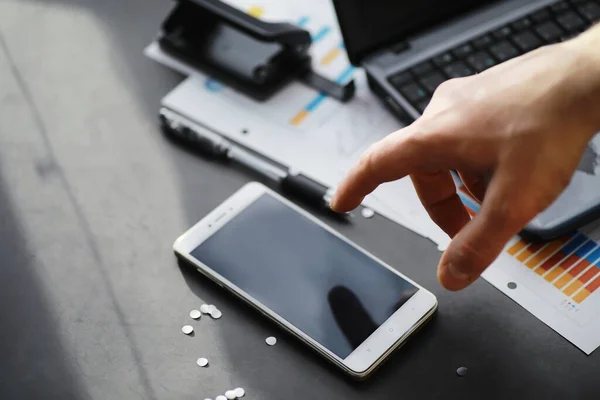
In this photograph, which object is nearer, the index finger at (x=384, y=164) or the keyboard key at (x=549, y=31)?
the index finger at (x=384, y=164)

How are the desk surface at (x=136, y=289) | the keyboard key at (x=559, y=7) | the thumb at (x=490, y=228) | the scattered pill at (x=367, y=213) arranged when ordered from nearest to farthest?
the thumb at (x=490, y=228) → the desk surface at (x=136, y=289) → the scattered pill at (x=367, y=213) → the keyboard key at (x=559, y=7)

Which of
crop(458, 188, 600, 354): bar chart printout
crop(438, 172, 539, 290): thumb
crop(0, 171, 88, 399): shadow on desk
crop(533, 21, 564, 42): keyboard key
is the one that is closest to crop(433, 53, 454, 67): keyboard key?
crop(533, 21, 564, 42): keyboard key

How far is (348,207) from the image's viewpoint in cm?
80

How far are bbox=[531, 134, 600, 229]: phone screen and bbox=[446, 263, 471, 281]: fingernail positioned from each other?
0.56ft

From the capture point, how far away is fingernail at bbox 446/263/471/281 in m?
0.67

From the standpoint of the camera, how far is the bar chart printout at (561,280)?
0.78m

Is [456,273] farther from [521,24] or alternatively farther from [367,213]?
[521,24]

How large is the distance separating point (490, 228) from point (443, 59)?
35 centimetres

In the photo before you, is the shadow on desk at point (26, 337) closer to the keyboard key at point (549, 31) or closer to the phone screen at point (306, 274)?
the phone screen at point (306, 274)

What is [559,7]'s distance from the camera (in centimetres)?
99

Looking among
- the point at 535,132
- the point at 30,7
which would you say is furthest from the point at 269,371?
the point at 30,7

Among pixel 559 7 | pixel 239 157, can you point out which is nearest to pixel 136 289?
pixel 239 157

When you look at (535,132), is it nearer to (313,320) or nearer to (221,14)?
(313,320)

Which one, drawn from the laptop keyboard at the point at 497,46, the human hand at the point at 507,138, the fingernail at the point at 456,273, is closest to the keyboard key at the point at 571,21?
the laptop keyboard at the point at 497,46
